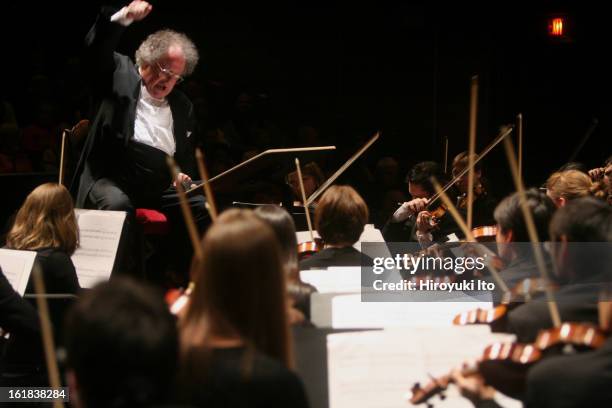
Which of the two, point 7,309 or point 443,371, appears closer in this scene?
point 443,371

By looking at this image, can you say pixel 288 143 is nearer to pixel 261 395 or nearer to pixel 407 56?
pixel 407 56

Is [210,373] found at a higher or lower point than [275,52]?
lower

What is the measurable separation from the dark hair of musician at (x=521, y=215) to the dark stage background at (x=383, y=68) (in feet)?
11.7

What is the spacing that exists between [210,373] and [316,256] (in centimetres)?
154

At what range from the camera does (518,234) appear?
8.58ft

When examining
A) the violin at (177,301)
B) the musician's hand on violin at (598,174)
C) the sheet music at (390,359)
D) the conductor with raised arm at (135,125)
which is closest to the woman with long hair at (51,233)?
the conductor with raised arm at (135,125)

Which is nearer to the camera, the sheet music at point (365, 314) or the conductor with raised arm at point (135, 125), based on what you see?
the sheet music at point (365, 314)

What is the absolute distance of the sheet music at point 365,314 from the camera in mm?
2240

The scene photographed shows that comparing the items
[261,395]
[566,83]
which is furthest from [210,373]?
[566,83]

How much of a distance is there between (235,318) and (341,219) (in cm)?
148

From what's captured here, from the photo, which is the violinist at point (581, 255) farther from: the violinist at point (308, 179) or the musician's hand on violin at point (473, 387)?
the violinist at point (308, 179)

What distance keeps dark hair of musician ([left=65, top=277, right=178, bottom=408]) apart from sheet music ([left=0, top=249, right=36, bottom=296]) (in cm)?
161

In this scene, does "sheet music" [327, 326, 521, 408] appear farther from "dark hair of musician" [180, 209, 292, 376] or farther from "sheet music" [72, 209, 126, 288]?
"sheet music" [72, 209, 126, 288]

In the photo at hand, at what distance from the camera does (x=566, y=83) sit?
6676mm
